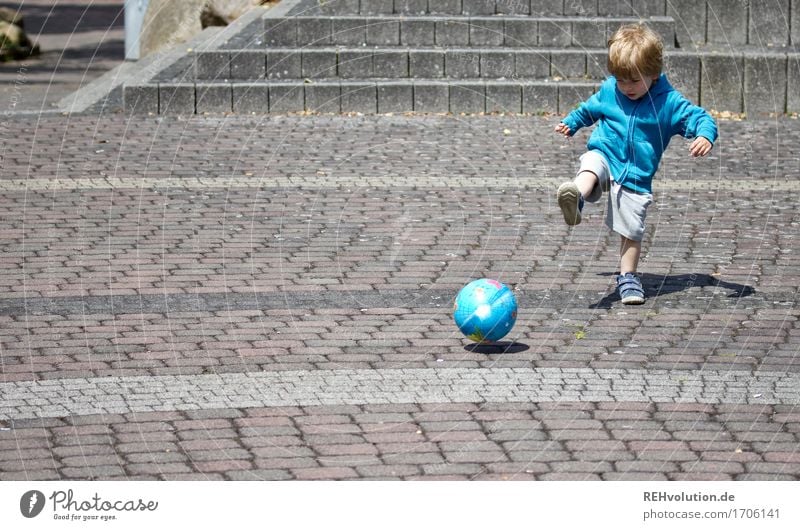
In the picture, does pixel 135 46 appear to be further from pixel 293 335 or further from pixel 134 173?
pixel 293 335

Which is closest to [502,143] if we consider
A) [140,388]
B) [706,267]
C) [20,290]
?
[706,267]

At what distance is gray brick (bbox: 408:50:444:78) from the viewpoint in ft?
47.2

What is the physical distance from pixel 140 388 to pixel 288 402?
72 cm

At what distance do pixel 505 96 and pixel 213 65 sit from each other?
3.27 metres

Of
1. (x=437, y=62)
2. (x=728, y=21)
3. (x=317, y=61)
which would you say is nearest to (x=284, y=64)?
(x=317, y=61)

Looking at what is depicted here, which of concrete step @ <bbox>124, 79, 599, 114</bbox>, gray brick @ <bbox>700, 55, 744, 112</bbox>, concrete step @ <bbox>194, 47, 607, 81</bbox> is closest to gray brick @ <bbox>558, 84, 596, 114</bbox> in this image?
concrete step @ <bbox>124, 79, 599, 114</bbox>

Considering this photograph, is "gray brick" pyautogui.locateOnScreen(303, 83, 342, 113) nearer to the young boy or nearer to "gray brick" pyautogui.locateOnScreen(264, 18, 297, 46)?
"gray brick" pyautogui.locateOnScreen(264, 18, 297, 46)

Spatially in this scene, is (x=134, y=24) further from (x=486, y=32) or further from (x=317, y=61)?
(x=486, y=32)

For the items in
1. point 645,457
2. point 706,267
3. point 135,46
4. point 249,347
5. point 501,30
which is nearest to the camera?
point 645,457

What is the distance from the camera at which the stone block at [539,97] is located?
13758mm

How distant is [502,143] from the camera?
480 inches

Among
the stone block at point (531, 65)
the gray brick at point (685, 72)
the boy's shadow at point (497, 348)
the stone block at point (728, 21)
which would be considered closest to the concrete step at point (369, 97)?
the stone block at point (531, 65)

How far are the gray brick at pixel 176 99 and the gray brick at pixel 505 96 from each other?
10.1ft

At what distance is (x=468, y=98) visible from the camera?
45.2ft
